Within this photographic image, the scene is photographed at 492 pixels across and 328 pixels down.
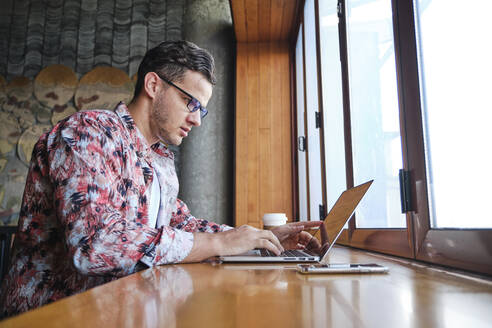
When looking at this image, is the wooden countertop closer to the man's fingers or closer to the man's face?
the man's fingers

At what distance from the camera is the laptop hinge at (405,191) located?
0.92 meters

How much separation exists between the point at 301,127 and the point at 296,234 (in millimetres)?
1600

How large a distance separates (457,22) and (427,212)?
0.42 metres

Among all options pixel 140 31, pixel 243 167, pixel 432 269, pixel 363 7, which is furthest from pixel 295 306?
pixel 140 31

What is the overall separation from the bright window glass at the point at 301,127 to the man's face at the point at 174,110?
145cm

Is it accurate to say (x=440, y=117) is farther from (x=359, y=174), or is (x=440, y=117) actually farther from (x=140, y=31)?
(x=140, y=31)

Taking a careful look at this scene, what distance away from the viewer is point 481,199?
0.67m

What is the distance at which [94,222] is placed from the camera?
783 millimetres

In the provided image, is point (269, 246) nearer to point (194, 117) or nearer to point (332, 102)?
point (194, 117)

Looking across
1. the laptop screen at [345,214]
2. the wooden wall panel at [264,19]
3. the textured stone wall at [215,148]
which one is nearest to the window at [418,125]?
the laptop screen at [345,214]

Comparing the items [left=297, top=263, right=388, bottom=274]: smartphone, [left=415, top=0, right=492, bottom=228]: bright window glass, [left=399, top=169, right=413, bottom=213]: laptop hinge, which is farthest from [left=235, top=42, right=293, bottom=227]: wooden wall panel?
[left=297, top=263, right=388, bottom=274]: smartphone

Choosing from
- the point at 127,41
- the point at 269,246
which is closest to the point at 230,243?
the point at 269,246

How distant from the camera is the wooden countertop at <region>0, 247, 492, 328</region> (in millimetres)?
337

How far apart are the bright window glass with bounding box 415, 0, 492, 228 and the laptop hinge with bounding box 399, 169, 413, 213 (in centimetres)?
7
